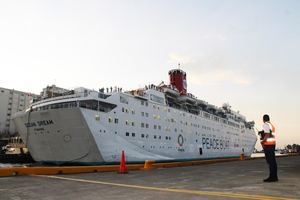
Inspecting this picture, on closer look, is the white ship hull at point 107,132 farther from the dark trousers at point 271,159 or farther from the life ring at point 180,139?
the dark trousers at point 271,159

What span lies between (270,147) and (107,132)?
19864 mm

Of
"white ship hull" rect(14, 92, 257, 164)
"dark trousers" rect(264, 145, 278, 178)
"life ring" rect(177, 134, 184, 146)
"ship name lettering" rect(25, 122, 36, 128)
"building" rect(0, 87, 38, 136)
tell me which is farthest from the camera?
"building" rect(0, 87, 38, 136)

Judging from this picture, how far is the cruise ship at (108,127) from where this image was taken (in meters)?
24.8

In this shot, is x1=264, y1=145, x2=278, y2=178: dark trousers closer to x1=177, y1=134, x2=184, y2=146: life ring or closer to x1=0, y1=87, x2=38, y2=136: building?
x1=177, y1=134, x2=184, y2=146: life ring

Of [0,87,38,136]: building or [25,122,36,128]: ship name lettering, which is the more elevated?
[0,87,38,136]: building

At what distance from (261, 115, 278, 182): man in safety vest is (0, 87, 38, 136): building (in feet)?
373

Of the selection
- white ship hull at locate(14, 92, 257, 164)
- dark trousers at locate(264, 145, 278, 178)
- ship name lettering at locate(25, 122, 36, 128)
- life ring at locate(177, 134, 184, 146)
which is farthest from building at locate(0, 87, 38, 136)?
dark trousers at locate(264, 145, 278, 178)

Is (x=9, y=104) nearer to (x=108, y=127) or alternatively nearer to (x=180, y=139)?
(x=180, y=139)

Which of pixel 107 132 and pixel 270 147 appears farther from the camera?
pixel 107 132

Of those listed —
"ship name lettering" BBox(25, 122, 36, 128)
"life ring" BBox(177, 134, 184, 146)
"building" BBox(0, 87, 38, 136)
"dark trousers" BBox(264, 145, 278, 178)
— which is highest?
"building" BBox(0, 87, 38, 136)

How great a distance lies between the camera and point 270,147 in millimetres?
7871

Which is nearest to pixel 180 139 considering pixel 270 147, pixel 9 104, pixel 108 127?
pixel 108 127

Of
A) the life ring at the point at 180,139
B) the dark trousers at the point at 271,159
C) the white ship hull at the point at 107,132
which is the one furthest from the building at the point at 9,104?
the dark trousers at the point at 271,159

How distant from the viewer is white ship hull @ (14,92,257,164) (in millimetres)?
24656
